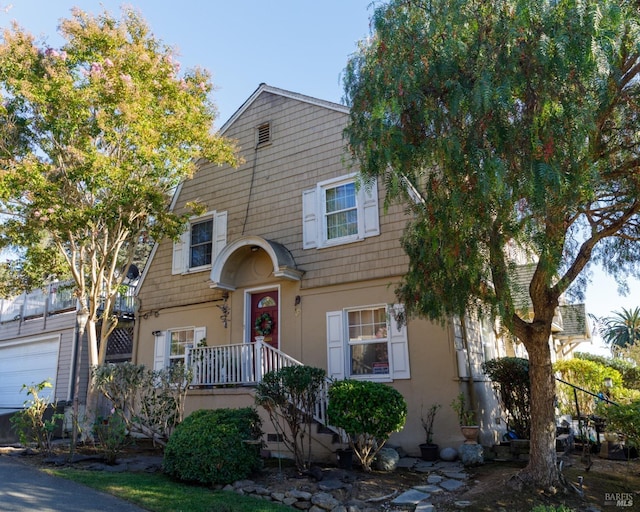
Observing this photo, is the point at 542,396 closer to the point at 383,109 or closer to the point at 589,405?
the point at 383,109

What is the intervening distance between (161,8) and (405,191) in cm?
815

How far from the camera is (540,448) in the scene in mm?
6035

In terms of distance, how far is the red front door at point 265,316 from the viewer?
435 inches

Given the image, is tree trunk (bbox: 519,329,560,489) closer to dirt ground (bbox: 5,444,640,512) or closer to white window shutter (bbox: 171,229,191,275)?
dirt ground (bbox: 5,444,640,512)

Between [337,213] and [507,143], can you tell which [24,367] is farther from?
[507,143]

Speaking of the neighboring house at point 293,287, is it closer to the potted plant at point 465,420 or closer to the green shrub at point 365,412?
the potted plant at point 465,420

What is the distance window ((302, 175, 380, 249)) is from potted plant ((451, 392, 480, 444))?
357 cm

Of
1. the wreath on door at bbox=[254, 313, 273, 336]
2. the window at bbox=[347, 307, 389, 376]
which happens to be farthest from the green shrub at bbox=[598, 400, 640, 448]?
the wreath on door at bbox=[254, 313, 273, 336]

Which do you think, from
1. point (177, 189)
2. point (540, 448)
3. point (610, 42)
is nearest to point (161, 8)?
point (177, 189)

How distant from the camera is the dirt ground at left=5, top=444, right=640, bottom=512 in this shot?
5.73m

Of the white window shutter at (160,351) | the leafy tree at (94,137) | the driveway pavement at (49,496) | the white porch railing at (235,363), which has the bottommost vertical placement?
the driveway pavement at (49,496)

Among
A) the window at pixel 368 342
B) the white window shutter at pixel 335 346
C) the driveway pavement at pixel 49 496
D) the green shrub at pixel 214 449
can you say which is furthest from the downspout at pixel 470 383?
the driveway pavement at pixel 49 496

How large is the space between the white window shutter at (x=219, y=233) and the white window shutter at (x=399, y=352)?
16.3 feet

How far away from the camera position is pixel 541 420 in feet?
20.0
